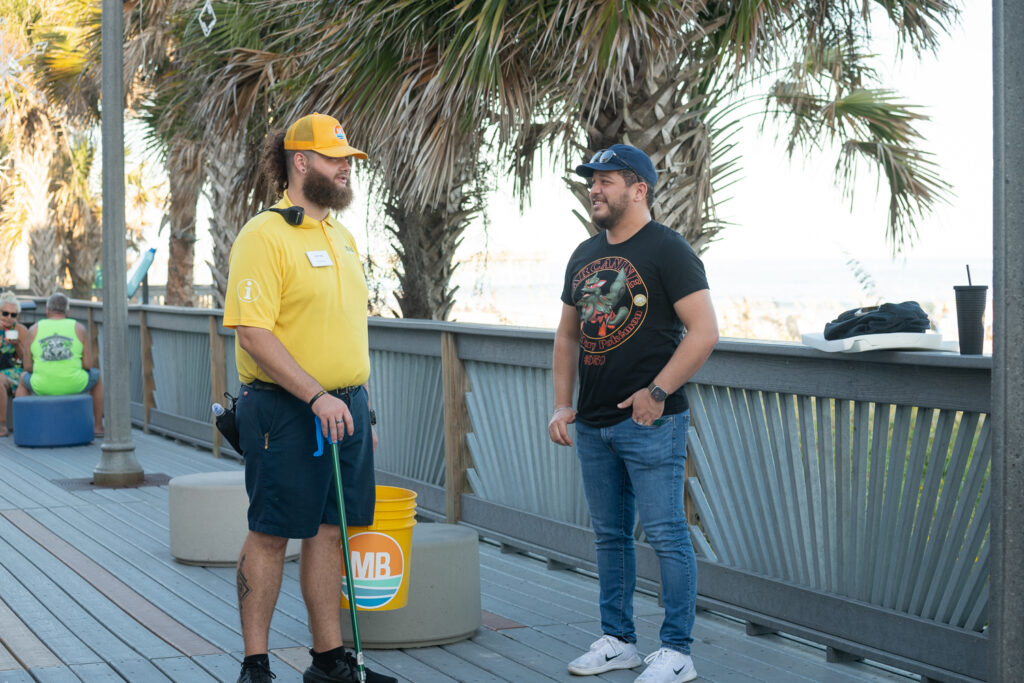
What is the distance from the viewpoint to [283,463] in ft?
12.6

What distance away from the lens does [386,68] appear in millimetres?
7961

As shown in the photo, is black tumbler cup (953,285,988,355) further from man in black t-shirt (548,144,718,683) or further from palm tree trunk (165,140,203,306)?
palm tree trunk (165,140,203,306)

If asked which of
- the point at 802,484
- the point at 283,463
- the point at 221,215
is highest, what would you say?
the point at 221,215

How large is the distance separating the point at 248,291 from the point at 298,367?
281mm

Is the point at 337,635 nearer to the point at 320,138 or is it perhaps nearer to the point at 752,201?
the point at 320,138

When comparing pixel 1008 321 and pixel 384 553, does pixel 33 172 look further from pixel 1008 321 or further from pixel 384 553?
pixel 1008 321

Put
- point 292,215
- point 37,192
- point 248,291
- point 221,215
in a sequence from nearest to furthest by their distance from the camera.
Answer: point 248,291
point 292,215
point 221,215
point 37,192

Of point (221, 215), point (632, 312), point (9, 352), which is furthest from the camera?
point (221, 215)

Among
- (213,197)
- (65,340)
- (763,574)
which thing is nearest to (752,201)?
(213,197)

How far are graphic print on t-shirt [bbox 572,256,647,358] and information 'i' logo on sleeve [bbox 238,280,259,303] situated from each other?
3.84 ft

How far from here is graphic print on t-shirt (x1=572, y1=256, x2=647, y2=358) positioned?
4.13 m

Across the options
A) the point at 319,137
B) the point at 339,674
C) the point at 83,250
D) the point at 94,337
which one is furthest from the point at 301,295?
the point at 83,250

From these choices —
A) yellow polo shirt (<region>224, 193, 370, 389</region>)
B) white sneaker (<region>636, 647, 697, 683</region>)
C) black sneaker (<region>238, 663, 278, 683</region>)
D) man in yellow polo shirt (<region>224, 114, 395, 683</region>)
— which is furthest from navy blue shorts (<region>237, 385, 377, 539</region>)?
white sneaker (<region>636, 647, 697, 683</region>)

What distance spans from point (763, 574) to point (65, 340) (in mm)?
7757
